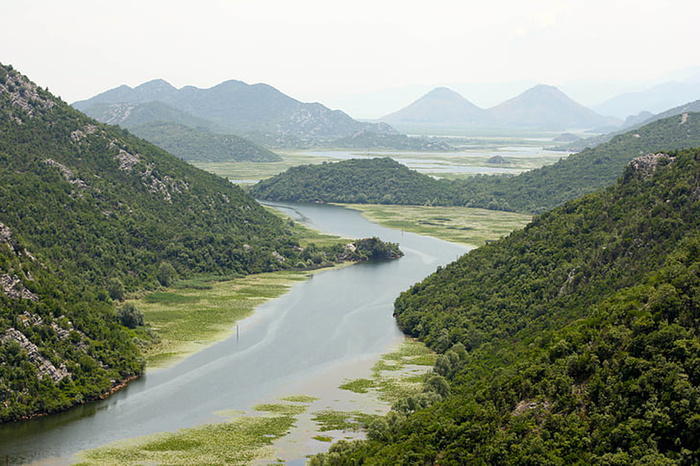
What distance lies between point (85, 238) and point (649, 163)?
243 ft

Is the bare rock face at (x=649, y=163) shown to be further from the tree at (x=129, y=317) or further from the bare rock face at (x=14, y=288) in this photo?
the bare rock face at (x=14, y=288)

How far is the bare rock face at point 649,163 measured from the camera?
8847 cm

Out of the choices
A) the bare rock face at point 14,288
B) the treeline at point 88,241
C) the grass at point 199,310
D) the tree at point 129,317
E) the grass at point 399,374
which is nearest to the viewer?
the treeline at point 88,241

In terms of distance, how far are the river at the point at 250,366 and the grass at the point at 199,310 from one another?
211 centimetres

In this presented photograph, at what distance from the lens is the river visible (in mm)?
62375

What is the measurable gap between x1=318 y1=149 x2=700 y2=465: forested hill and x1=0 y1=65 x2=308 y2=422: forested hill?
28.4 m

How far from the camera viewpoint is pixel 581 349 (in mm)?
54812

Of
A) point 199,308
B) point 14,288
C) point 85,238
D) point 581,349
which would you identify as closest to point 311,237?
point 85,238

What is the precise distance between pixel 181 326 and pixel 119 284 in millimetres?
15849

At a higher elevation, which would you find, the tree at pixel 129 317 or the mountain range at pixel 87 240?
the mountain range at pixel 87 240

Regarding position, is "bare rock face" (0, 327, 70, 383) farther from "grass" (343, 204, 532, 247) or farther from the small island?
"grass" (343, 204, 532, 247)

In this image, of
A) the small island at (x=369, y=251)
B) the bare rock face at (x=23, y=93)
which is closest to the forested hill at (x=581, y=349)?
the small island at (x=369, y=251)

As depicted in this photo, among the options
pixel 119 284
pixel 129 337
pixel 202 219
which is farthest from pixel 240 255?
pixel 129 337

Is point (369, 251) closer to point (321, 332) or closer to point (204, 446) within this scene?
point (321, 332)
